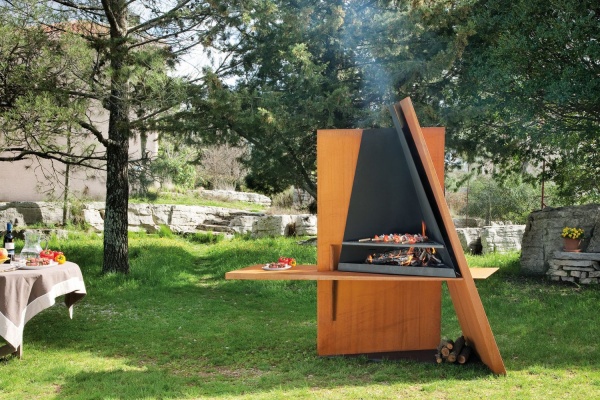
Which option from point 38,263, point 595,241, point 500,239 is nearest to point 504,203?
point 500,239

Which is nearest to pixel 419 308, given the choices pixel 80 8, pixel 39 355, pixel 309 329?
pixel 309 329

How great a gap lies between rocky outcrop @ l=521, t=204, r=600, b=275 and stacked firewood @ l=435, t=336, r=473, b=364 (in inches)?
163

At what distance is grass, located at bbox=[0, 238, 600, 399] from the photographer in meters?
3.79

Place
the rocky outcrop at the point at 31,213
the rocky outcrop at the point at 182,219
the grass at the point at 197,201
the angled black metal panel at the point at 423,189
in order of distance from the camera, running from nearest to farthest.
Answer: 1. the angled black metal panel at the point at 423,189
2. the rocky outcrop at the point at 31,213
3. the rocky outcrop at the point at 182,219
4. the grass at the point at 197,201

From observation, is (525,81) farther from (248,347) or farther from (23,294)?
(23,294)

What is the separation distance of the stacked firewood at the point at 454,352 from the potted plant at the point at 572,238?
3.88m

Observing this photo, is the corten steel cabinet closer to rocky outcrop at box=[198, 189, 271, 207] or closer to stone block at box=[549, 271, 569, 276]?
stone block at box=[549, 271, 569, 276]

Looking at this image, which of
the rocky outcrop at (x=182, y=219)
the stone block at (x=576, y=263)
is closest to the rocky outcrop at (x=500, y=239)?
the stone block at (x=576, y=263)

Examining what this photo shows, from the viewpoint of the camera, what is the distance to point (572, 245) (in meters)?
7.58

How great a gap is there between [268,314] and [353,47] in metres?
4.04

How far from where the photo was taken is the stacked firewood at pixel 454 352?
4.23 m

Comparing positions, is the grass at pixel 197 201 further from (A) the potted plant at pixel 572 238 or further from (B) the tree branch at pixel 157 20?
(A) the potted plant at pixel 572 238

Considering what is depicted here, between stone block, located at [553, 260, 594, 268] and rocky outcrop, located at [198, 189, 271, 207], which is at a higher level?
rocky outcrop, located at [198, 189, 271, 207]

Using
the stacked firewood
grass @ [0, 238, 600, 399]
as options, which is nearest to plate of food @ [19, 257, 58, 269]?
grass @ [0, 238, 600, 399]
